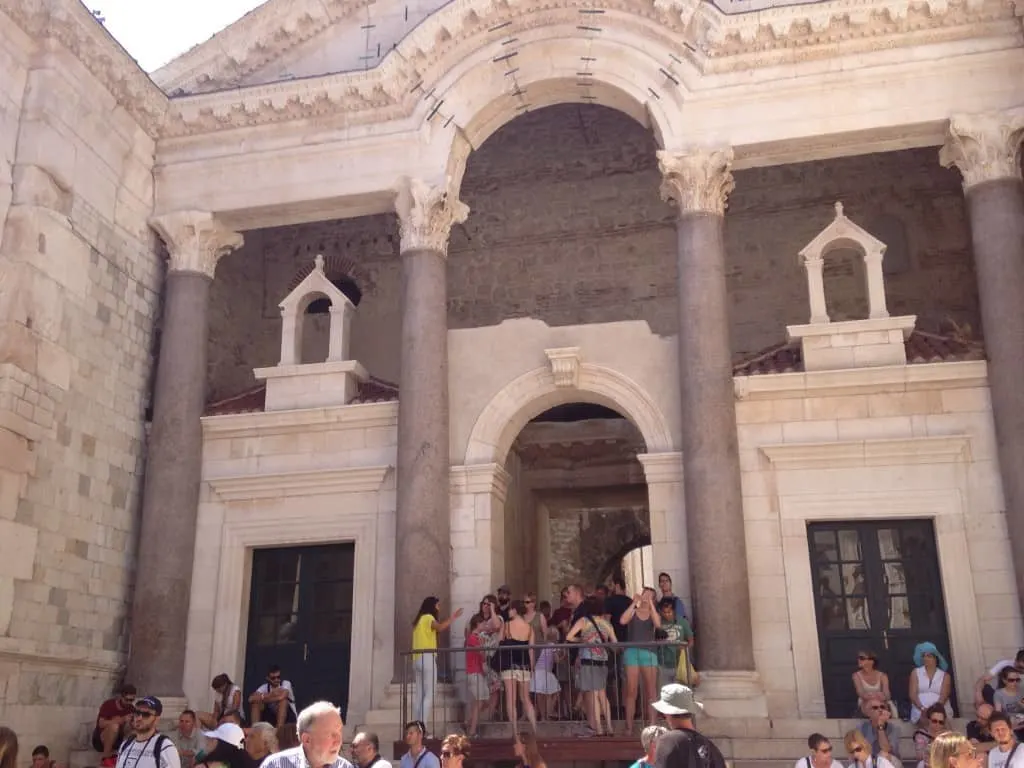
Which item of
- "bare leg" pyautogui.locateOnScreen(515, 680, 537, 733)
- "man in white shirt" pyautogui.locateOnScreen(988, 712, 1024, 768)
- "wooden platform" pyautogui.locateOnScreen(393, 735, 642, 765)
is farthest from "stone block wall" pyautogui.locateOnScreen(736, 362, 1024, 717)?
"man in white shirt" pyautogui.locateOnScreen(988, 712, 1024, 768)

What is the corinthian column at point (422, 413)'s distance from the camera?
12477mm

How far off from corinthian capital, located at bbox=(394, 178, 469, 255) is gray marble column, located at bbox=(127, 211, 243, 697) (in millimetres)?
2786

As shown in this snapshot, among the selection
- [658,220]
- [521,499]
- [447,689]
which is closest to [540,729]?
[447,689]

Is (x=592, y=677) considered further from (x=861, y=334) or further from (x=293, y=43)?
(x=293, y=43)

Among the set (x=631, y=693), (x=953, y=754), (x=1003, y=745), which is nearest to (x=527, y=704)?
(x=631, y=693)

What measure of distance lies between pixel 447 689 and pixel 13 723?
181 inches

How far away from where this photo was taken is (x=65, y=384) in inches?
493

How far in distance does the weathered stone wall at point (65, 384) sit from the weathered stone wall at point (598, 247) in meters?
2.74

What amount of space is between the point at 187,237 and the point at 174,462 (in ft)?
10.4

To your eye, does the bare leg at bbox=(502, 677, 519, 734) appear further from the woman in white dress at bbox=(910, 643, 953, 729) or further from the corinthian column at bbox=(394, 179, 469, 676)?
the woman in white dress at bbox=(910, 643, 953, 729)

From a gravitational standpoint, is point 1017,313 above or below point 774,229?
below

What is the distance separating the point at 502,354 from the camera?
14.0m

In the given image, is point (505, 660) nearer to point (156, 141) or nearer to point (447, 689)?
point (447, 689)

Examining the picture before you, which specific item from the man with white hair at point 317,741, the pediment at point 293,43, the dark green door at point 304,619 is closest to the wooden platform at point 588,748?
the dark green door at point 304,619
